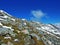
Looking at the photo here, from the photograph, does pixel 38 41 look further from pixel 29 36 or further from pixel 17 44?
pixel 17 44

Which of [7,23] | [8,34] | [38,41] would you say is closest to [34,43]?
[38,41]

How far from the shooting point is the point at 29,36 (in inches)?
1938

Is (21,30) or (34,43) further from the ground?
(21,30)

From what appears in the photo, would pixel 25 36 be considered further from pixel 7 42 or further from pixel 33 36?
pixel 7 42

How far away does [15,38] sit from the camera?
151 ft

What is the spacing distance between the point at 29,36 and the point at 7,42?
911cm

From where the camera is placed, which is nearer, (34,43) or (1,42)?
(1,42)

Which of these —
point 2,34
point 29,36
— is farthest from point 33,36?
point 2,34

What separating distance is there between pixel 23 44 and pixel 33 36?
6.96 meters

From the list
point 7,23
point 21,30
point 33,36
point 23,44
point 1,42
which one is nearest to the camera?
point 1,42

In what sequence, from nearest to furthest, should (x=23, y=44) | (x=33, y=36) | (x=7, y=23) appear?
(x=23, y=44)
(x=33, y=36)
(x=7, y=23)

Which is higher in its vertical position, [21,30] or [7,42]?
[21,30]

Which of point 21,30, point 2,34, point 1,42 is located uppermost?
point 21,30

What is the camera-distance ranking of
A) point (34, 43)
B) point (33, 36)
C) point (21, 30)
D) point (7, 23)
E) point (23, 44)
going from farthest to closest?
point (7, 23)
point (21, 30)
point (33, 36)
point (34, 43)
point (23, 44)
